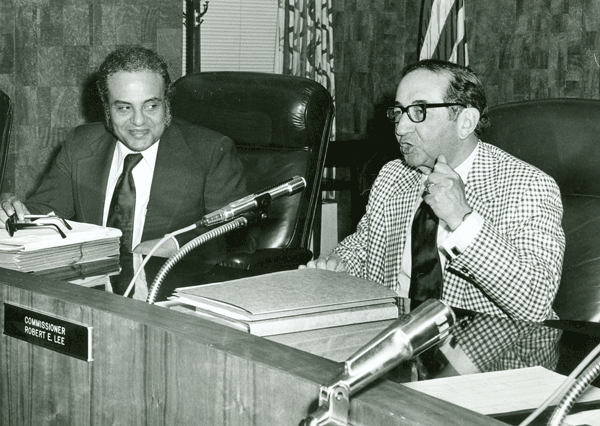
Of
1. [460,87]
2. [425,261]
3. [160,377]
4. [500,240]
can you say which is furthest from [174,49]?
[160,377]

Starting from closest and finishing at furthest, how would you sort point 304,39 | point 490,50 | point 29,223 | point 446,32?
point 29,223, point 446,32, point 490,50, point 304,39

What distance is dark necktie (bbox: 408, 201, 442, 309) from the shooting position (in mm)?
1849

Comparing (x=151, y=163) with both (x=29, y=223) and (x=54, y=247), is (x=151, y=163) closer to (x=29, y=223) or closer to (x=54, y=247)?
(x=29, y=223)

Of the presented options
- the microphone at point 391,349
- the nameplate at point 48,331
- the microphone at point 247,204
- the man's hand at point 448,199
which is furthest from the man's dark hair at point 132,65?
the microphone at point 391,349

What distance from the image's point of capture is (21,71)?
2908 mm

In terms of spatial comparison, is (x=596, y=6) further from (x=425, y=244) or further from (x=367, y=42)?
(x=425, y=244)

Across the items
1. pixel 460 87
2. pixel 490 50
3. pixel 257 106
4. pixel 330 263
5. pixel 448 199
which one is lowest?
pixel 330 263

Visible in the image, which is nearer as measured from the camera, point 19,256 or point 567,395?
point 567,395

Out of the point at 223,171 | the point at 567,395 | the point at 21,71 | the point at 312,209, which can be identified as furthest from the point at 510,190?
the point at 21,71

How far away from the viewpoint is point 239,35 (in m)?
4.66

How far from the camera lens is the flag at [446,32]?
360cm

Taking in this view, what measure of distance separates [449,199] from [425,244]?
0.26 metres

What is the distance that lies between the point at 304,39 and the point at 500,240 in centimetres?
321

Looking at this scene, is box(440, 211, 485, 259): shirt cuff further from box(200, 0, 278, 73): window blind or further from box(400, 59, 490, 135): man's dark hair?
box(200, 0, 278, 73): window blind
